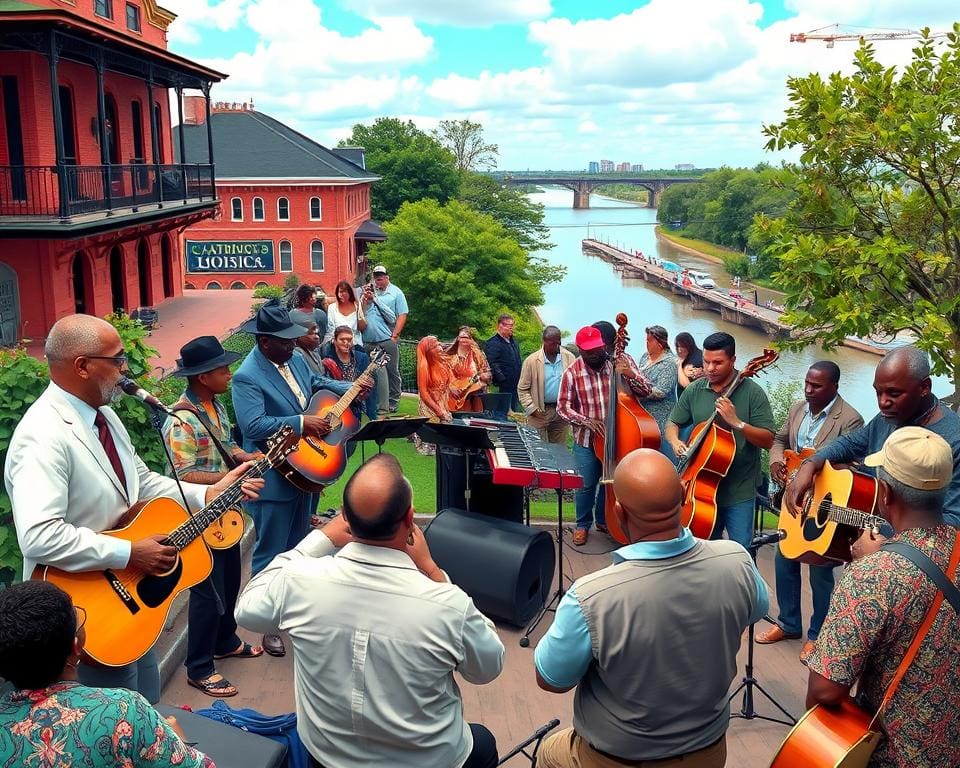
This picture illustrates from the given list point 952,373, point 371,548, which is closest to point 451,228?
point 952,373

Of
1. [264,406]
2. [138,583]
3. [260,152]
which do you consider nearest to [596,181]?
[260,152]

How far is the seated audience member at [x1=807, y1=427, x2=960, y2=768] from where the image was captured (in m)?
2.91

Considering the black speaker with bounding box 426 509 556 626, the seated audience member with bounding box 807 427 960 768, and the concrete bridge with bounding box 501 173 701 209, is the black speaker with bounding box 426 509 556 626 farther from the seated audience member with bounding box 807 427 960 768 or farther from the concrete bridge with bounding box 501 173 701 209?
the concrete bridge with bounding box 501 173 701 209

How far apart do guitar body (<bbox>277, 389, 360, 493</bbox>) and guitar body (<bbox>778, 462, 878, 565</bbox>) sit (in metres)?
2.98

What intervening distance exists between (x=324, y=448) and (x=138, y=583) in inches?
81.8

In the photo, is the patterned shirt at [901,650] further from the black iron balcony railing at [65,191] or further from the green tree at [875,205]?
the black iron balcony railing at [65,191]

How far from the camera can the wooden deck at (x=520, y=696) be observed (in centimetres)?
488

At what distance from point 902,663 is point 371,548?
6.04 ft

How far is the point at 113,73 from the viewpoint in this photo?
87.5ft

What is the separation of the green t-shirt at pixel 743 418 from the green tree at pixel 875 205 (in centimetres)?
273

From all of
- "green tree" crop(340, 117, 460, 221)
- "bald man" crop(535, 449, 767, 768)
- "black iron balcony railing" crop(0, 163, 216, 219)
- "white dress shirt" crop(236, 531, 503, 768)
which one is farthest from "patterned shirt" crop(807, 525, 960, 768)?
"green tree" crop(340, 117, 460, 221)

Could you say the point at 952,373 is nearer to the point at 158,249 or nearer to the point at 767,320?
the point at 158,249

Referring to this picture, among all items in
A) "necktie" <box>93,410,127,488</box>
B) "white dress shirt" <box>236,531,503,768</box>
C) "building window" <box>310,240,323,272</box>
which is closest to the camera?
"white dress shirt" <box>236,531,503,768</box>

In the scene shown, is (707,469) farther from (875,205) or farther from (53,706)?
(875,205)
